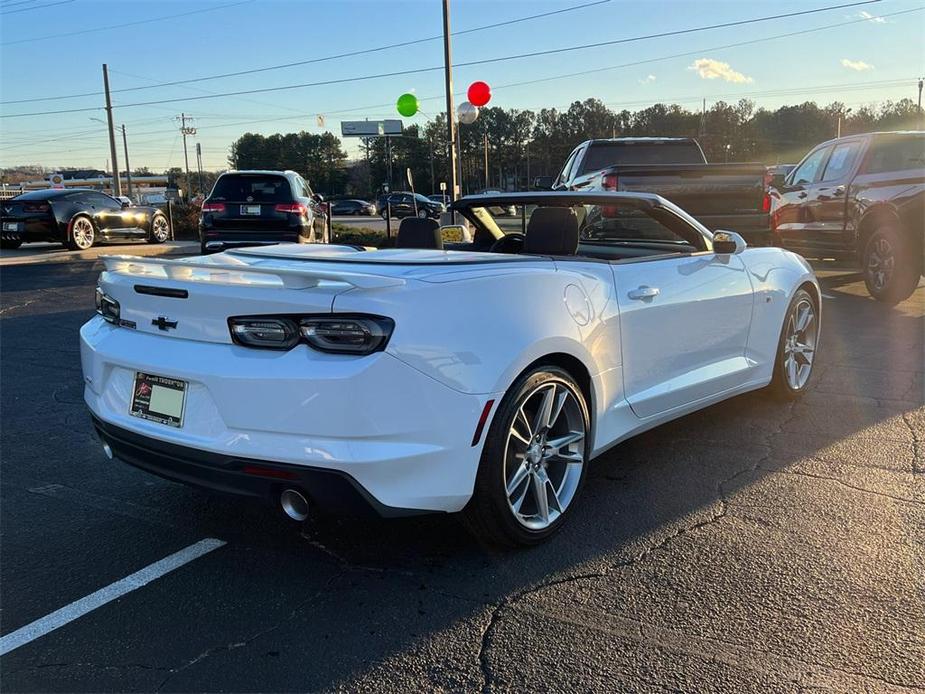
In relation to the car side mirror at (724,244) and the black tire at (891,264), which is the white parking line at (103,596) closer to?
the car side mirror at (724,244)

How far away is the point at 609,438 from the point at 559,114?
11757cm

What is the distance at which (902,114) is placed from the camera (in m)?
84.9

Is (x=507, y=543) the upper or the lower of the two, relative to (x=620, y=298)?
lower

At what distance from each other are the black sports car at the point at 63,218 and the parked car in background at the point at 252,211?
16.9ft

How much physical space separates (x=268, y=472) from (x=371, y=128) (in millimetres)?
28025

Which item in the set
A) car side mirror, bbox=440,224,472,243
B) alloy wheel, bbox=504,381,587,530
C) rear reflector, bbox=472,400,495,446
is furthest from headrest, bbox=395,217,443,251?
rear reflector, bbox=472,400,495,446

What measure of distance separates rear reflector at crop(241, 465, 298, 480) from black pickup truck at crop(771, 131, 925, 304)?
8.16 meters

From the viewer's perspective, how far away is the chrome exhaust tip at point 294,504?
8.64ft

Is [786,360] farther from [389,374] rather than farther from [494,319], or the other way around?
[389,374]

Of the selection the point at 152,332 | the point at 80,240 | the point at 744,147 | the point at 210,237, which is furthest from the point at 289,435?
the point at 744,147

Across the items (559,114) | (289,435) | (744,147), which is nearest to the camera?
(289,435)

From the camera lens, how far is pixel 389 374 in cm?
252

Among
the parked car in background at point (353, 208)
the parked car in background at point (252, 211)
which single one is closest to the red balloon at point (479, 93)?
the parked car in background at point (252, 211)

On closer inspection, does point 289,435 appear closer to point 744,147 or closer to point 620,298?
point 620,298
